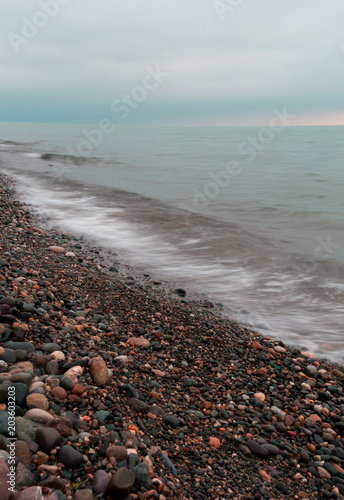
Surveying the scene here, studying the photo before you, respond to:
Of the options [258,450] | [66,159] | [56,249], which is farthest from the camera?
[66,159]

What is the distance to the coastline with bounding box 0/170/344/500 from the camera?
2636 mm

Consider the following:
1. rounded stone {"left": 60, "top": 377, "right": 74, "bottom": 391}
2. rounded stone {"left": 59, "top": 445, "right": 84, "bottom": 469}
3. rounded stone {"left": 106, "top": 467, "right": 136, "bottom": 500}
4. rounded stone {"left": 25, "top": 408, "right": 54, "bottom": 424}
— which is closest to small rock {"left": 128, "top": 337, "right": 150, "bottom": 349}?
rounded stone {"left": 60, "top": 377, "right": 74, "bottom": 391}

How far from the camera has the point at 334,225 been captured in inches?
Result: 574

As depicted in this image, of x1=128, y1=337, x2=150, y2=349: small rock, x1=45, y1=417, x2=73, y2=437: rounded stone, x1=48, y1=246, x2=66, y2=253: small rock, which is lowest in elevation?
x1=128, y1=337, x2=150, y2=349: small rock

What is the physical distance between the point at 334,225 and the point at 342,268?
5542mm

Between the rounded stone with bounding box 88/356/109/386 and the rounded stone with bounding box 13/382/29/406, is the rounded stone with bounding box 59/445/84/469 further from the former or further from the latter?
the rounded stone with bounding box 88/356/109/386

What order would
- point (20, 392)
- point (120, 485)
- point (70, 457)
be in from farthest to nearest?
point (20, 392)
point (70, 457)
point (120, 485)

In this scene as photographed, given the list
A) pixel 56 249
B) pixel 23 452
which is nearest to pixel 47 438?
pixel 23 452

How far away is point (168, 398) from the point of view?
3723 millimetres

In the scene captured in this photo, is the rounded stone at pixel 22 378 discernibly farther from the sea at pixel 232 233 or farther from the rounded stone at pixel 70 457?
the sea at pixel 232 233

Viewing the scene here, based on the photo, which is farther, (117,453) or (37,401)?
(37,401)

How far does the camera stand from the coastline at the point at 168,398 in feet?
8.65

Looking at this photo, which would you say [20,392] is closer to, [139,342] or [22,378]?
[22,378]

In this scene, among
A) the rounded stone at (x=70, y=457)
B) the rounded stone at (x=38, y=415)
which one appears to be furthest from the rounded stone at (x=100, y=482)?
the rounded stone at (x=38, y=415)
